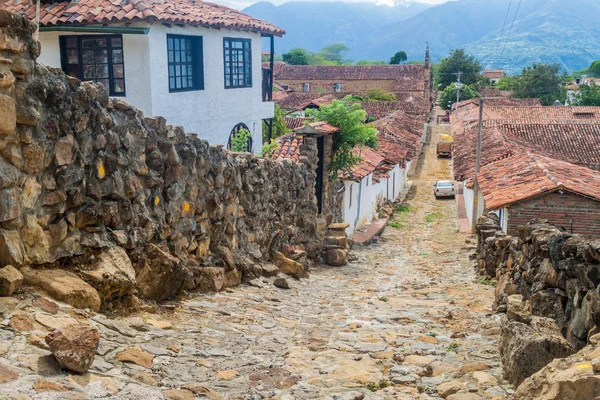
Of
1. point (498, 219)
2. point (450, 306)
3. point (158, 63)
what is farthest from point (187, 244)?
point (498, 219)

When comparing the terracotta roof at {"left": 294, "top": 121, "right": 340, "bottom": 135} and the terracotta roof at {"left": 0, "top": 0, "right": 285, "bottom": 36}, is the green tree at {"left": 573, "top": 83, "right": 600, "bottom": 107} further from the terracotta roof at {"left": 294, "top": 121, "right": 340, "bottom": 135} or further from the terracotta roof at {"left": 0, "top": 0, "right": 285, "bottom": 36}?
the terracotta roof at {"left": 0, "top": 0, "right": 285, "bottom": 36}

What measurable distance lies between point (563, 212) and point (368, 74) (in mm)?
68060

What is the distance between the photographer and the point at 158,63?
14406mm

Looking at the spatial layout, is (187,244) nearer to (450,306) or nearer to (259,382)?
(259,382)

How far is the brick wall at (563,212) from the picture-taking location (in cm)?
1474

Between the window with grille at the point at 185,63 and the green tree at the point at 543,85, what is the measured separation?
2505 inches

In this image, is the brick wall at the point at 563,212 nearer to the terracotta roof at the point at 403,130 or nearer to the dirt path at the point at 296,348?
the dirt path at the point at 296,348

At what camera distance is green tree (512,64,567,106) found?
7262 cm

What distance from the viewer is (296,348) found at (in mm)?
6461

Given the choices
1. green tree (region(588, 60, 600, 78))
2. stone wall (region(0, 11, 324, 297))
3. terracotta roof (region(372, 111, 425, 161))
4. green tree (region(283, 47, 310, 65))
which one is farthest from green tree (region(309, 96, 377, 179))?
green tree (region(588, 60, 600, 78))

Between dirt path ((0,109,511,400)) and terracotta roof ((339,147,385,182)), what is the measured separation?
8.91 metres

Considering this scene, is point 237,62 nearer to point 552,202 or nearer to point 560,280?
point 552,202

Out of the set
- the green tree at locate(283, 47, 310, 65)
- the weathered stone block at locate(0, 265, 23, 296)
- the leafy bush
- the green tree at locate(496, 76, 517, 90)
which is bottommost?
the weathered stone block at locate(0, 265, 23, 296)

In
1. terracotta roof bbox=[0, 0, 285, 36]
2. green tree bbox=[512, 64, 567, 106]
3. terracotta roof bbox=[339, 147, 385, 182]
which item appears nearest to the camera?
terracotta roof bbox=[0, 0, 285, 36]
